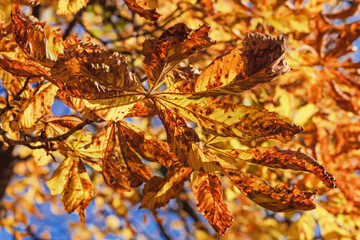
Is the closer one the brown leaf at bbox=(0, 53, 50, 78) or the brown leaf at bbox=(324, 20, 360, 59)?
the brown leaf at bbox=(0, 53, 50, 78)

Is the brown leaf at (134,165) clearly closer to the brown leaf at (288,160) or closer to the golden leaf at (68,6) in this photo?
the brown leaf at (288,160)

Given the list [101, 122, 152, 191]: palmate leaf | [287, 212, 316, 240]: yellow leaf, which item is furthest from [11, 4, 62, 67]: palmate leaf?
[287, 212, 316, 240]: yellow leaf

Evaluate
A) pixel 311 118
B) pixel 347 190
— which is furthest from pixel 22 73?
pixel 347 190

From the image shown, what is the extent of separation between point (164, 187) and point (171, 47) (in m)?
0.26

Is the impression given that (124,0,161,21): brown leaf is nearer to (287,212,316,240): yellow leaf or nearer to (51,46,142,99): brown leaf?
(51,46,142,99): brown leaf

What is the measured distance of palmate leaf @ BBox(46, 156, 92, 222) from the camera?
0.67 m

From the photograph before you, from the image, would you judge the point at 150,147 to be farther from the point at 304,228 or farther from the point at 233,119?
the point at 304,228

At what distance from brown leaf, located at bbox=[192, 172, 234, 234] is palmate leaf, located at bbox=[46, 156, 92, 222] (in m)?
0.29

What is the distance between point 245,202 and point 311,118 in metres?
1.11

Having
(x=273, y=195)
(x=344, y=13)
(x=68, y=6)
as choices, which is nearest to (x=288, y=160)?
(x=273, y=195)

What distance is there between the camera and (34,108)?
1.67 ft

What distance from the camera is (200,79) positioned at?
0.38 meters

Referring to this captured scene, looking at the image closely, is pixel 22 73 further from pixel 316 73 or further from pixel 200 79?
pixel 316 73

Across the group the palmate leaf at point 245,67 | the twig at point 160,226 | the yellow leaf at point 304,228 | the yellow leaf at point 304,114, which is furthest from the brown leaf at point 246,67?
the twig at point 160,226
